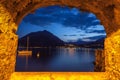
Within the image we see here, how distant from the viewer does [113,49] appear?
196 inches

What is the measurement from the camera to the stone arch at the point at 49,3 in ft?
14.1

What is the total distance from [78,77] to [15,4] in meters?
2.31

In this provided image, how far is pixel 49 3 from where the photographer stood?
5.64 m

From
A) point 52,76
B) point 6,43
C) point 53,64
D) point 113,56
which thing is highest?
point 6,43

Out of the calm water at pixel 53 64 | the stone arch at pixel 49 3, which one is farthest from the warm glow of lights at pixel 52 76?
the calm water at pixel 53 64

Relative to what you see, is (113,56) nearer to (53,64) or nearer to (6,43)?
(6,43)

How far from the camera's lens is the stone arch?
4285 millimetres

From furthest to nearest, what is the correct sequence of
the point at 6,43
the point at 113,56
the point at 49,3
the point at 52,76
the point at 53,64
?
the point at 53,64
the point at 49,3
the point at 52,76
the point at 113,56
the point at 6,43

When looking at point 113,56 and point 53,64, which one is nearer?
point 113,56

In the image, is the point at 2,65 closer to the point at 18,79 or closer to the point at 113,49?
the point at 18,79

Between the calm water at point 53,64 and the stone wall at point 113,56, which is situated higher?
the stone wall at point 113,56

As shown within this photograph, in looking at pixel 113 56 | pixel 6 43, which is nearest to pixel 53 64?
pixel 113 56

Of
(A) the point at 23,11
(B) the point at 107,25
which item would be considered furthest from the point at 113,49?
(A) the point at 23,11

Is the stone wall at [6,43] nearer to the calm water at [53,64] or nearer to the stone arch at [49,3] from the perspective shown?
the stone arch at [49,3]
